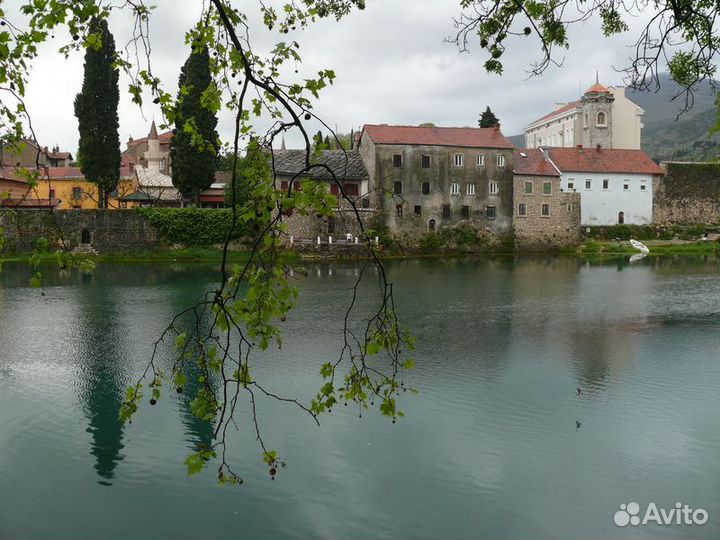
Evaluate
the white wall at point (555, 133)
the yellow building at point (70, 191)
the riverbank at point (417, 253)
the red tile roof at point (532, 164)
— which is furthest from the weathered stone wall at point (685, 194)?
the yellow building at point (70, 191)

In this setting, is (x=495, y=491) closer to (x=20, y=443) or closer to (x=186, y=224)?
(x=20, y=443)

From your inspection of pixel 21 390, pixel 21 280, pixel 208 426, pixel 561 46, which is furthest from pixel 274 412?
pixel 21 280

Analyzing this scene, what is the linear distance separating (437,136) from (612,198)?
16525 millimetres

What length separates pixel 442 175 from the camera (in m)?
53.1

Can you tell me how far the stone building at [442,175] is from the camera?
52344 millimetres

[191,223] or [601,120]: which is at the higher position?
[601,120]

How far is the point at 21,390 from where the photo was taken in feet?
51.4

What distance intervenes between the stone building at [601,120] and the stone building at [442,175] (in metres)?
21.0

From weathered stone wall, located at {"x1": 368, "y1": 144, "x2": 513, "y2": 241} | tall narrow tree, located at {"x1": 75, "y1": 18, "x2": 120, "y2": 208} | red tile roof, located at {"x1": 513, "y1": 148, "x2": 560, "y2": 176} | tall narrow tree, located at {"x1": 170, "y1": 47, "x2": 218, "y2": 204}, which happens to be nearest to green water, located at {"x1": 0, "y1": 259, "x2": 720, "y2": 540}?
tall narrow tree, located at {"x1": 170, "y1": 47, "x2": 218, "y2": 204}

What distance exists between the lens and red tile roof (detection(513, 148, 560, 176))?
55250 millimetres

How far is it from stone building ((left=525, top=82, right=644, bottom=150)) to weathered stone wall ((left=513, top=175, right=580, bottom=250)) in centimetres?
1769

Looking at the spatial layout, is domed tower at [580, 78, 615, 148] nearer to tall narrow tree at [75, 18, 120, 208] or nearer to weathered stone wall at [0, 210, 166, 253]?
weathered stone wall at [0, 210, 166, 253]

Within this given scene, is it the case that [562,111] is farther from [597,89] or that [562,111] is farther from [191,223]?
[191,223]

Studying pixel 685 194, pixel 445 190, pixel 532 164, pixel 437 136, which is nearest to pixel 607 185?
pixel 685 194
